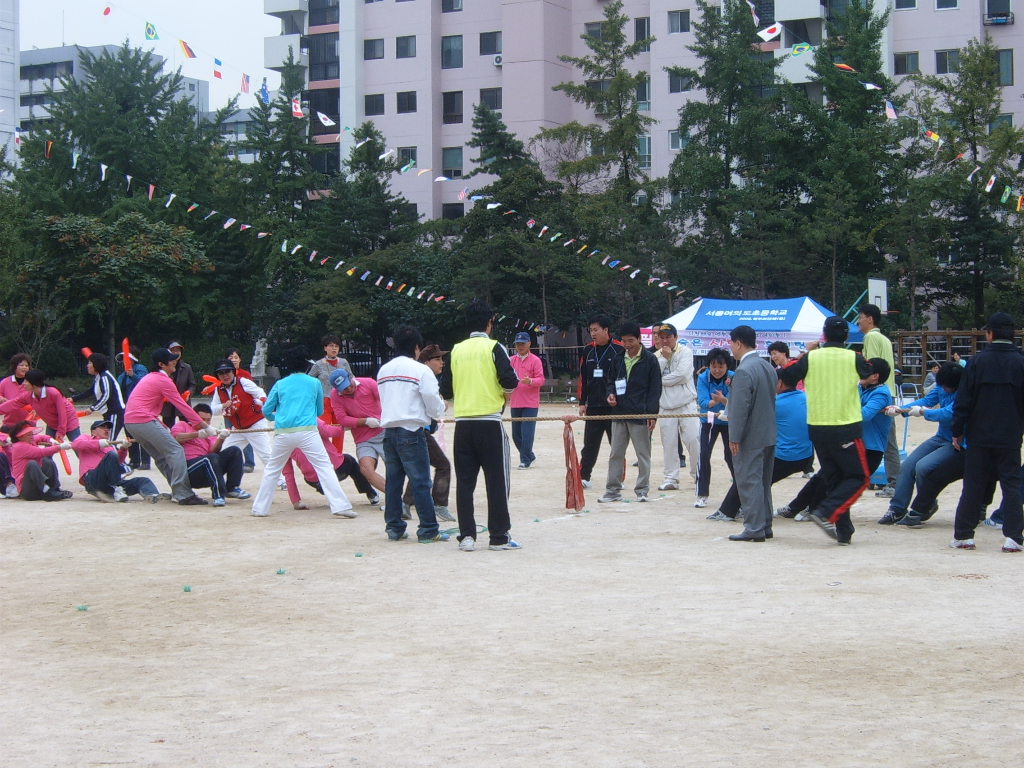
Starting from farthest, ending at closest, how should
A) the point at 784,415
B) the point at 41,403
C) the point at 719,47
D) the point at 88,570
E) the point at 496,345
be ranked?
1. the point at 719,47
2. the point at 41,403
3. the point at 784,415
4. the point at 496,345
5. the point at 88,570

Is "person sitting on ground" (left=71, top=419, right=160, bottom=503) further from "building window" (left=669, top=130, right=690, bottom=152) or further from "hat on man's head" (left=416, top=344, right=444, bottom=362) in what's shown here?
"building window" (left=669, top=130, right=690, bottom=152)

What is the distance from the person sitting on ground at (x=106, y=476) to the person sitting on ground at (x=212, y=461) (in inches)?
25.5

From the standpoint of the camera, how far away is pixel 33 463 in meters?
13.5

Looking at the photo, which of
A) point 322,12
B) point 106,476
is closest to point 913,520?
point 106,476

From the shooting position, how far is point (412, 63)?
5422 cm

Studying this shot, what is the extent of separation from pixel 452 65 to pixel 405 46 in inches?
93.9

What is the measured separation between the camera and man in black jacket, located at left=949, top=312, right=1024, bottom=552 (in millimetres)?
9484

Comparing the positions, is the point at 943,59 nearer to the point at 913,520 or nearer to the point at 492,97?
the point at 492,97

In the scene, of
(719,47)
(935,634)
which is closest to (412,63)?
(719,47)

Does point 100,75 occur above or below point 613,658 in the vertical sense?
above

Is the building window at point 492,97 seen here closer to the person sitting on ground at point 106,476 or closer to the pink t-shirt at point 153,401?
the person sitting on ground at point 106,476

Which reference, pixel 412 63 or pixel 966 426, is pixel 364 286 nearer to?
pixel 412 63

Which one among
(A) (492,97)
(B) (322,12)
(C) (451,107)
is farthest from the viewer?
(B) (322,12)

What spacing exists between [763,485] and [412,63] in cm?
4696
